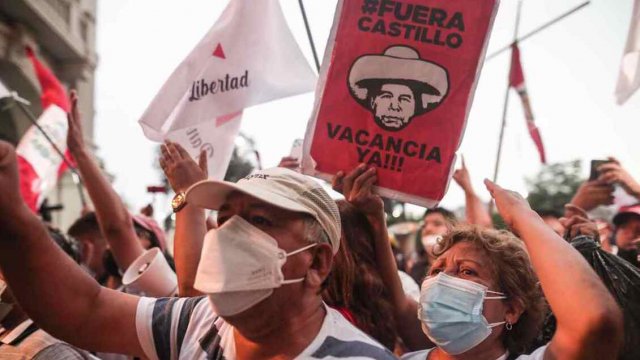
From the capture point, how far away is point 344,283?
2.38 m

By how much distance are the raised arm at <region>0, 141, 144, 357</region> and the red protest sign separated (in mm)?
1068

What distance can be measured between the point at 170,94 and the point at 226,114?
0.34m

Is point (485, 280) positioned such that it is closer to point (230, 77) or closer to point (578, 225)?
point (578, 225)

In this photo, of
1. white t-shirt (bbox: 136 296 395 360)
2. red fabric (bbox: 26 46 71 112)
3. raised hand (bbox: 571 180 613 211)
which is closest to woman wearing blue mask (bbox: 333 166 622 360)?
white t-shirt (bbox: 136 296 395 360)

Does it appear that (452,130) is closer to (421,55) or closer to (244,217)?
(421,55)

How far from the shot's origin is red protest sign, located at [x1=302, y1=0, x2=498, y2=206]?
2.54 metres

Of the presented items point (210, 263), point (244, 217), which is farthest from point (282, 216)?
point (210, 263)

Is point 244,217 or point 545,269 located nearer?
point 244,217

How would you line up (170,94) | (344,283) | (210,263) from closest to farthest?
1. (210,263)
2. (344,283)
3. (170,94)

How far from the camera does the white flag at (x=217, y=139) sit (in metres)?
3.74

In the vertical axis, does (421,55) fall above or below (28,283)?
above

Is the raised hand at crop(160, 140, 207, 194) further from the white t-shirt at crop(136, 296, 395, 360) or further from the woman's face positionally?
the woman's face

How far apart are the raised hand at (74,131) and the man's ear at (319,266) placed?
1.80 metres

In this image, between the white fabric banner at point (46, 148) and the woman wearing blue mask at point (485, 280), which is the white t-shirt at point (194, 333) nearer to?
the woman wearing blue mask at point (485, 280)
